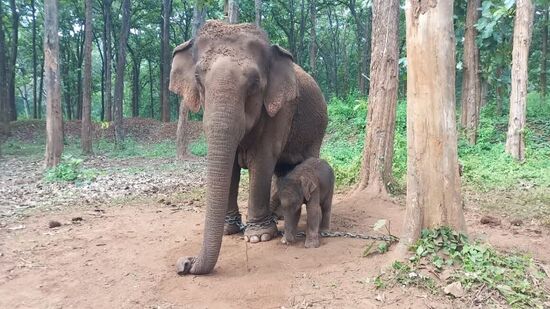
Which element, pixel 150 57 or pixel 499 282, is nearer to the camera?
pixel 499 282

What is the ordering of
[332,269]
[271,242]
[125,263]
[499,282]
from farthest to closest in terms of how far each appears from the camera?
[271,242], [125,263], [332,269], [499,282]

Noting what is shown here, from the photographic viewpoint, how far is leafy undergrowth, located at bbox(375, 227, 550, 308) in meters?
3.82

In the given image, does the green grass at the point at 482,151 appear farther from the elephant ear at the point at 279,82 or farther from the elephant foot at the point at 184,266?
the elephant foot at the point at 184,266

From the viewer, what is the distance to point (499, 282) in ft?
12.9

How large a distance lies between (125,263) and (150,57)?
115ft

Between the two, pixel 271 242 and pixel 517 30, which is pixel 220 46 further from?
pixel 517 30

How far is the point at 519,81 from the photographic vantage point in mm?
12750

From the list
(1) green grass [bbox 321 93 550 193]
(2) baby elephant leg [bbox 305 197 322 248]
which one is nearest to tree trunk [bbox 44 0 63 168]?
(1) green grass [bbox 321 93 550 193]

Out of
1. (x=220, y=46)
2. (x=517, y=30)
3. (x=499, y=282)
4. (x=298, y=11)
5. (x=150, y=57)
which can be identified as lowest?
(x=499, y=282)

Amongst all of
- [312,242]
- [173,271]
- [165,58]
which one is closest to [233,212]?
[312,242]

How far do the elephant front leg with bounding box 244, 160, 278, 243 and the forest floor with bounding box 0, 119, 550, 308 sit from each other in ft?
0.55

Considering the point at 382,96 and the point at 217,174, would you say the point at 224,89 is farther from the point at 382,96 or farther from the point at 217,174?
the point at 382,96

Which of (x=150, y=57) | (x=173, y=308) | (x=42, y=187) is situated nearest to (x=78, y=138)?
(x=150, y=57)

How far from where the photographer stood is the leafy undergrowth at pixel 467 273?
3818mm
